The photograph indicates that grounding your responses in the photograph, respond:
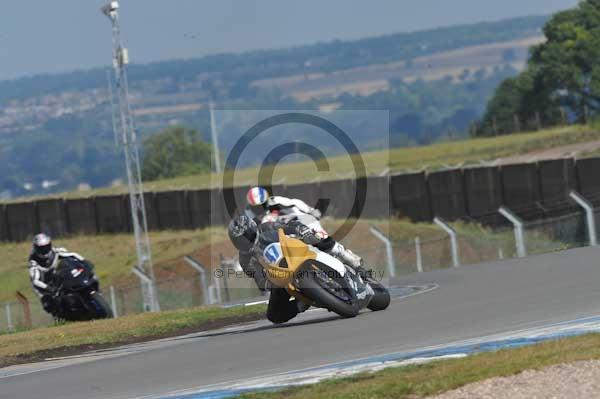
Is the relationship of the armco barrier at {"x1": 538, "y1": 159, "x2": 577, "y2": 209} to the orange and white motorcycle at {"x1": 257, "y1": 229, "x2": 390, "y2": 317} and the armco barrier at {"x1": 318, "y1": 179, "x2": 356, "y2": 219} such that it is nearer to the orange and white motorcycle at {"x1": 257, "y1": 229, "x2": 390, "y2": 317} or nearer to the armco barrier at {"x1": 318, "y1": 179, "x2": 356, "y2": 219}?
the armco barrier at {"x1": 318, "y1": 179, "x2": 356, "y2": 219}

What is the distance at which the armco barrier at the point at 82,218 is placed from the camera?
186 ft

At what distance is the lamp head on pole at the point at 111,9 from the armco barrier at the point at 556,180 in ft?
42.7

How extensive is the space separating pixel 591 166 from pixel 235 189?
1608cm

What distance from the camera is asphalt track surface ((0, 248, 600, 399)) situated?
12.5 meters

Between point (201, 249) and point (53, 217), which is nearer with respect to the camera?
point (201, 249)

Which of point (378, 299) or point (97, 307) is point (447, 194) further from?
point (378, 299)

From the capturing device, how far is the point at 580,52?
9200 centimetres

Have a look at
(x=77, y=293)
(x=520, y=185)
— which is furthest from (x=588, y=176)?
(x=77, y=293)

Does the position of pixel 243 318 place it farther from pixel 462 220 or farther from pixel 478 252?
pixel 462 220

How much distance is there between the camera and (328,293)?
50.9 feet

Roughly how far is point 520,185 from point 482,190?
1913mm

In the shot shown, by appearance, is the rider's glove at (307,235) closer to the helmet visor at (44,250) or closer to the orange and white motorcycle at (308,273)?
the orange and white motorcycle at (308,273)

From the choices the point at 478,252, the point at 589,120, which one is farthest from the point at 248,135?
the point at 589,120

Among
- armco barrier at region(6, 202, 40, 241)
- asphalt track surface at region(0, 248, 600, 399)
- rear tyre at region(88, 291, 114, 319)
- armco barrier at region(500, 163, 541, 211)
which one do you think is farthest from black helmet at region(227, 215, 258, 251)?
armco barrier at region(6, 202, 40, 241)
